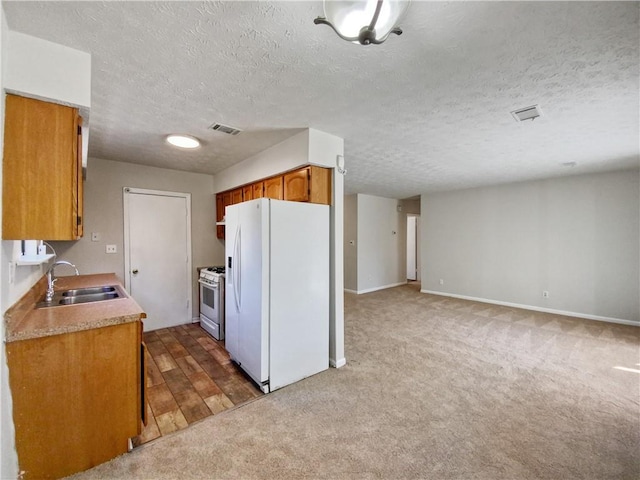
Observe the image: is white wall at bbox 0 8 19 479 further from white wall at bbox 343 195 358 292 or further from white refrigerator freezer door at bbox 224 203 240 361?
white wall at bbox 343 195 358 292

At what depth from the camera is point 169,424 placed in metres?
2.03

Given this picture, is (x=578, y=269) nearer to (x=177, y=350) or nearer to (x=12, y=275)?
(x=177, y=350)

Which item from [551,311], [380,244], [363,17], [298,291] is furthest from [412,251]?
[363,17]

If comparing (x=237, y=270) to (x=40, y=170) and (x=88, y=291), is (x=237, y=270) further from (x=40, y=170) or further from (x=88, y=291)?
(x=40, y=170)

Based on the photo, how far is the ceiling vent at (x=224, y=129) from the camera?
255 centimetres

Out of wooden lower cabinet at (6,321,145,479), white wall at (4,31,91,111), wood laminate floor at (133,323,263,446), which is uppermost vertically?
white wall at (4,31,91,111)

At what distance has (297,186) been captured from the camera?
9.30ft

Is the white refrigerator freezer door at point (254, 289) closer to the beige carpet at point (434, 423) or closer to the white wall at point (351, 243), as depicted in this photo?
the beige carpet at point (434, 423)

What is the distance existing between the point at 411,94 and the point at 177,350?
Answer: 371 centimetres

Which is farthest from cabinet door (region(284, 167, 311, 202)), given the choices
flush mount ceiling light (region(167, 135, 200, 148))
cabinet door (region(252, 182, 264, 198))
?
flush mount ceiling light (region(167, 135, 200, 148))

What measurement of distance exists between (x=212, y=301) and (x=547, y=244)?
599cm

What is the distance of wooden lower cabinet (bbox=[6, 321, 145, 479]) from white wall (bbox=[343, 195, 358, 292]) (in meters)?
5.18

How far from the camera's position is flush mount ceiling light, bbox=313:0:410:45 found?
1.05 meters

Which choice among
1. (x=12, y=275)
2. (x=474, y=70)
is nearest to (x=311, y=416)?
(x=12, y=275)
